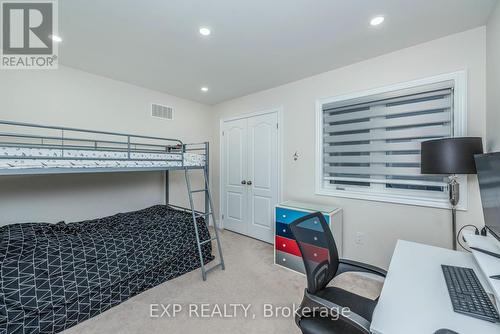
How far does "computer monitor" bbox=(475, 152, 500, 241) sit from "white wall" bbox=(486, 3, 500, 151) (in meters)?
0.51

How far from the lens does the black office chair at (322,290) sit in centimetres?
111

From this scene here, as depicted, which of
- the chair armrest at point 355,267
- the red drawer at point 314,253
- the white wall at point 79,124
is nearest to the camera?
the red drawer at point 314,253

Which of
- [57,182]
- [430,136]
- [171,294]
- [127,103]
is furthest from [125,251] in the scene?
[430,136]

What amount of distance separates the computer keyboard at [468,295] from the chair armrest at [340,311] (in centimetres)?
41

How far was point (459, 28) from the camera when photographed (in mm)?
1883

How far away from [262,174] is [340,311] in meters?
2.63

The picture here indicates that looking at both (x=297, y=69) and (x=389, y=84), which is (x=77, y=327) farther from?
(x=389, y=84)

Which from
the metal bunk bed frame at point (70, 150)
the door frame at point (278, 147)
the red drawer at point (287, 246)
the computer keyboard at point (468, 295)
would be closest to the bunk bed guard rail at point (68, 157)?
the metal bunk bed frame at point (70, 150)

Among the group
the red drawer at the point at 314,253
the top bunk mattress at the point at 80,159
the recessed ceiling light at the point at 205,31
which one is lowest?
the red drawer at the point at 314,253

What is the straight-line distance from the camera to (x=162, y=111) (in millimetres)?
3568

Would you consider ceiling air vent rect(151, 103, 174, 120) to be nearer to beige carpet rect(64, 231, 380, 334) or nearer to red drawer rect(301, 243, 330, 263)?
beige carpet rect(64, 231, 380, 334)

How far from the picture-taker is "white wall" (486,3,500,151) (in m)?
1.59

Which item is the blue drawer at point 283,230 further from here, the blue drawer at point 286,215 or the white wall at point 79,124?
the white wall at point 79,124

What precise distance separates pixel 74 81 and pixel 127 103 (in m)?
0.63
